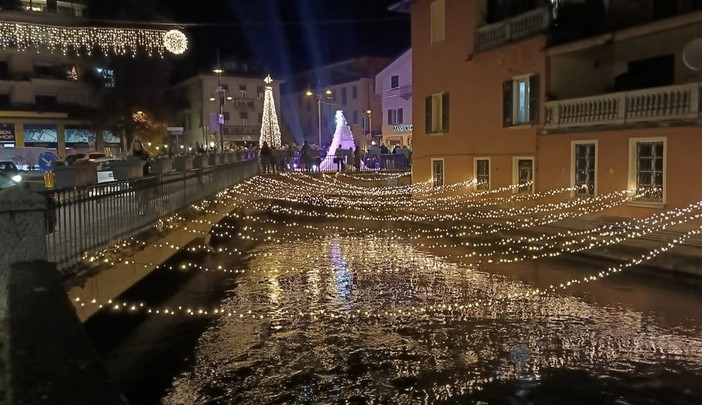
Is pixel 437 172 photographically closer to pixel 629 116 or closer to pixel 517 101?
pixel 517 101

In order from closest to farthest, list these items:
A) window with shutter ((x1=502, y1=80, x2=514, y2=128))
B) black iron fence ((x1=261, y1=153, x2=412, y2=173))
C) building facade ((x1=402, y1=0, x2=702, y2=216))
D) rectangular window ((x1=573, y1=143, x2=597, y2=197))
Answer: building facade ((x1=402, y1=0, x2=702, y2=216)), rectangular window ((x1=573, y1=143, x2=597, y2=197)), window with shutter ((x1=502, y1=80, x2=514, y2=128)), black iron fence ((x1=261, y1=153, x2=412, y2=173))

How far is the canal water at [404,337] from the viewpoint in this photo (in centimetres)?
709

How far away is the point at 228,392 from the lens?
278 inches

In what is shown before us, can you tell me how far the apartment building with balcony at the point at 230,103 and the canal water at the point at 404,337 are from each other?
63.5 m

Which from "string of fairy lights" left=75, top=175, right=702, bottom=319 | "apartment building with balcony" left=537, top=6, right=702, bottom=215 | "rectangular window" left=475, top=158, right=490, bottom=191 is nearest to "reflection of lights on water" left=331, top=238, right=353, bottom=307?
"string of fairy lights" left=75, top=175, right=702, bottom=319

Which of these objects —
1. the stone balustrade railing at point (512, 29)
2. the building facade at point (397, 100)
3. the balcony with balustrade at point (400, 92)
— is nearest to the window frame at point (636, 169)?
the stone balustrade railing at point (512, 29)

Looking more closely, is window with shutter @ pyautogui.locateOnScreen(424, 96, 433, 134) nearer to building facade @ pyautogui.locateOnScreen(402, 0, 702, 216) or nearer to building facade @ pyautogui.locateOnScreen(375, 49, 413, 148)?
building facade @ pyautogui.locateOnScreen(402, 0, 702, 216)

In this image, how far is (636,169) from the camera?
18219 millimetres

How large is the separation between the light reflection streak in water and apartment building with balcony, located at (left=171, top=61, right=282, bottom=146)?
65.0m

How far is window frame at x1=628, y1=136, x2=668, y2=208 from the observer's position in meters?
17.1

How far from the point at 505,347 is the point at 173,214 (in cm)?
947

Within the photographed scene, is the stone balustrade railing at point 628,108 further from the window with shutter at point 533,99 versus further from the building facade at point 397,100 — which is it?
the building facade at point 397,100

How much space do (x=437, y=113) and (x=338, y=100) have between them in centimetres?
4671

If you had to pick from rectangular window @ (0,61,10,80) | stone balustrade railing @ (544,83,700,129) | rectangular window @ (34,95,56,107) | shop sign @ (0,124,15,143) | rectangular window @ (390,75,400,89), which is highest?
rectangular window @ (0,61,10,80)
